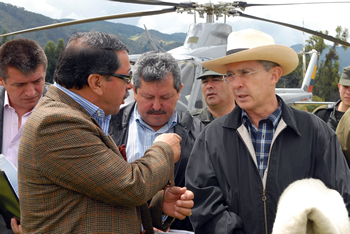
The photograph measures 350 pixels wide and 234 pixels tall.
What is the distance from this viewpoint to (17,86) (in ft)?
8.30

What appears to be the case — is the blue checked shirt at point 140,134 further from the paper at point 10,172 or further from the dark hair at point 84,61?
the dark hair at point 84,61

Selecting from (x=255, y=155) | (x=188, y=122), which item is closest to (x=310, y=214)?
(x=255, y=155)

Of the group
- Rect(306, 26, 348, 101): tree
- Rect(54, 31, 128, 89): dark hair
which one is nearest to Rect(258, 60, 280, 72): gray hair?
Rect(54, 31, 128, 89): dark hair

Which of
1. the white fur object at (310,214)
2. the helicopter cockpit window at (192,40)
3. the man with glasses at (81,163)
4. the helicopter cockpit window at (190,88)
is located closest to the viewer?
the white fur object at (310,214)

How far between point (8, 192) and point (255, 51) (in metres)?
1.73

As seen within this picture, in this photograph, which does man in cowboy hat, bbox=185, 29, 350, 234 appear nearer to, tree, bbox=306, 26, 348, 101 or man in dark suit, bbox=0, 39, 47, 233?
man in dark suit, bbox=0, 39, 47, 233

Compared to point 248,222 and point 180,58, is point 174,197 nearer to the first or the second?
point 248,222

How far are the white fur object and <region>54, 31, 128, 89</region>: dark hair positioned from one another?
1043 mm

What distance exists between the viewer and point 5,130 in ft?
8.25

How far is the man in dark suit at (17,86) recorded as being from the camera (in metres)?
2.49

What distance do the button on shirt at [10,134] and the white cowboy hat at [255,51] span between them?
1602 millimetres

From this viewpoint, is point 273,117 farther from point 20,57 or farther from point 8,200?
point 20,57

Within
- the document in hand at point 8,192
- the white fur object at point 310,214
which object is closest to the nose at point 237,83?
the white fur object at point 310,214

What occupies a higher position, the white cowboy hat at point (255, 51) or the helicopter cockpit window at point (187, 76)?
the white cowboy hat at point (255, 51)
